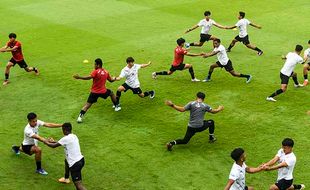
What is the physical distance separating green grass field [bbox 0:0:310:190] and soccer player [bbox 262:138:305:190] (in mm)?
1259

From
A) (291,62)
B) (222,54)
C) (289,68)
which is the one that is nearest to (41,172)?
(222,54)

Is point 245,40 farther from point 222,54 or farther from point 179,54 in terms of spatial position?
point 179,54

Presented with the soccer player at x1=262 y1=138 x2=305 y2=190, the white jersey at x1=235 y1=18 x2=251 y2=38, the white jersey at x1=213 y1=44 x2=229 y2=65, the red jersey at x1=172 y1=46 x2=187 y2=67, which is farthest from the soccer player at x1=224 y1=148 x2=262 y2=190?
the white jersey at x1=235 y1=18 x2=251 y2=38

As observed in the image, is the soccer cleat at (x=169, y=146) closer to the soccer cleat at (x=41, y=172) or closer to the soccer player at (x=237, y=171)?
the soccer cleat at (x=41, y=172)

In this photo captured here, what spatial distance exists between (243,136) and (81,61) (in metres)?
9.61

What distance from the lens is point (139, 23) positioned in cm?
2742

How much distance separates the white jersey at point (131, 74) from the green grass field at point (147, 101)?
0.86m

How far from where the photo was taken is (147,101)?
17.3 metres

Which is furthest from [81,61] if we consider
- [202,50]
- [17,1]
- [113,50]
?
[17,1]

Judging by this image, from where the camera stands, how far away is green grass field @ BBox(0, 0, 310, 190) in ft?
42.3

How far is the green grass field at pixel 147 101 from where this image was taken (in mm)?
12884

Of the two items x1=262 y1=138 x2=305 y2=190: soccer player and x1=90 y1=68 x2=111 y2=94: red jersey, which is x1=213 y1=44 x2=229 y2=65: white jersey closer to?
x1=90 y1=68 x2=111 y2=94: red jersey

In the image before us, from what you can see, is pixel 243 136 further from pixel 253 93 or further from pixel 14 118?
pixel 14 118

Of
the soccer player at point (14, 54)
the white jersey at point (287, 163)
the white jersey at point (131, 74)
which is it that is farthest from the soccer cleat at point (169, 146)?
the soccer player at point (14, 54)
